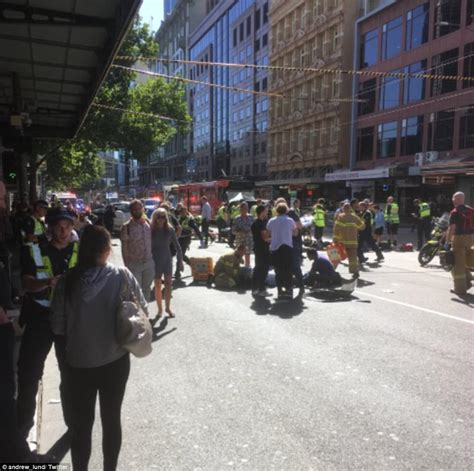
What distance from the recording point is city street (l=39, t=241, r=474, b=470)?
3664mm

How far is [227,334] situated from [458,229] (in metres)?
5.66

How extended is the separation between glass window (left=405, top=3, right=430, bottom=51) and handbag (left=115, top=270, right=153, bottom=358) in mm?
36279

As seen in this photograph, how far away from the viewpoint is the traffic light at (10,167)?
44.3ft

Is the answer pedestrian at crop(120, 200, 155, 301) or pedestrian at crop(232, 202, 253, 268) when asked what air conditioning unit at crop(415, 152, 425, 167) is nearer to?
pedestrian at crop(232, 202, 253, 268)

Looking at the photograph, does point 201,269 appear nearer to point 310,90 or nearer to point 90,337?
point 90,337

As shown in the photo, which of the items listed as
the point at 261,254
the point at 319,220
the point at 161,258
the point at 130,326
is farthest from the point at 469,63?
the point at 130,326

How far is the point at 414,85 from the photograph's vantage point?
35.1 metres

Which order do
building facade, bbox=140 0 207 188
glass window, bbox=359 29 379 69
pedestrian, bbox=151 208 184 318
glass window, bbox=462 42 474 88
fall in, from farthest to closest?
building facade, bbox=140 0 207 188 → glass window, bbox=359 29 379 69 → glass window, bbox=462 42 474 88 → pedestrian, bbox=151 208 184 318

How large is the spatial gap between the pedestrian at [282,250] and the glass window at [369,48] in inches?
1371

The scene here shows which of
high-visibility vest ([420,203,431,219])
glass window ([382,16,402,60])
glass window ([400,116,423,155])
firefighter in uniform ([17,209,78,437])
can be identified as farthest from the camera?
glass window ([382,16,402,60])

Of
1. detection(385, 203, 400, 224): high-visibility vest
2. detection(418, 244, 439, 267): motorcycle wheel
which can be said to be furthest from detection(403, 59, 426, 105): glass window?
detection(418, 244, 439, 267): motorcycle wheel

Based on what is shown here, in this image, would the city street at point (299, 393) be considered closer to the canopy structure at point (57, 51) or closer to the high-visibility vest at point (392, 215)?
the canopy structure at point (57, 51)

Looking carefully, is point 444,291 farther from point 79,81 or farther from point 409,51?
point 409,51

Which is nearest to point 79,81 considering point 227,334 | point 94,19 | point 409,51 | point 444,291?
point 94,19
